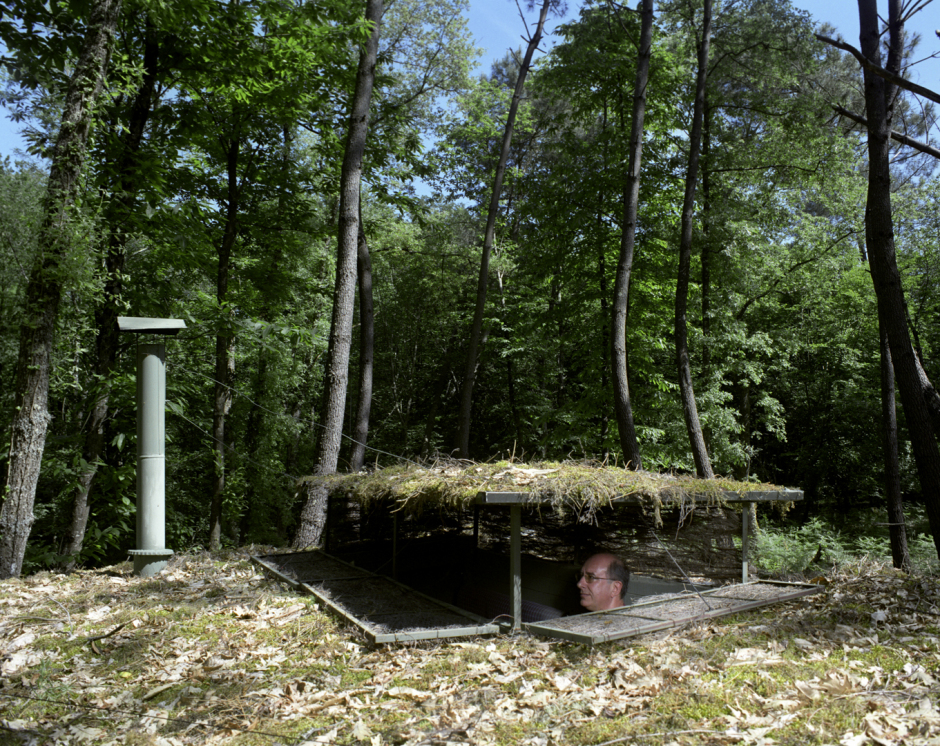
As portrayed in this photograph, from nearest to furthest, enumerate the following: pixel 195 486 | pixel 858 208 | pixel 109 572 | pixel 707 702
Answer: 1. pixel 707 702
2. pixel 109 572
3. pixel 858 208
4. pixel 195 486

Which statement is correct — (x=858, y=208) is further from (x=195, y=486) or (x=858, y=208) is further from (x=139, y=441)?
(x=195, y=486)

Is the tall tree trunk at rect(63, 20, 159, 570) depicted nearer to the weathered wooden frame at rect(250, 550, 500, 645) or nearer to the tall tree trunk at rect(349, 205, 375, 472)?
the weathered wooden frame at rect(250, 550, 500, 645)

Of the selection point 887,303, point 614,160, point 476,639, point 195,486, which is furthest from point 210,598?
point 195,486

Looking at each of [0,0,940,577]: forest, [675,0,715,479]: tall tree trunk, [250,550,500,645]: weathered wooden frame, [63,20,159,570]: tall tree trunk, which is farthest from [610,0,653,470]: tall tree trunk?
[63,20,159,570]: tall tree trunk

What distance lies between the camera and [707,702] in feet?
12.1

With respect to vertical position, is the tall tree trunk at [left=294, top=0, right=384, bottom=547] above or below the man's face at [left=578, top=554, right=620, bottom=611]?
above

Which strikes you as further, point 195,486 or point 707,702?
point 195,486

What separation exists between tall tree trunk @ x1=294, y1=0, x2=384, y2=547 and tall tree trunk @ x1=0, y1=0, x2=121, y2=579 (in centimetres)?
315

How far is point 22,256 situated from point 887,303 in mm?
12262

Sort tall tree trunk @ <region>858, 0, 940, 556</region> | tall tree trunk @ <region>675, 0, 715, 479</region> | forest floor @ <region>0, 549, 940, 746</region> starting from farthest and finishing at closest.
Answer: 1. tall tree trunk @ <region>675, 0, 715, 479</region>
2. tall tree trunk @ <region>858, 0, 940, 556</region>
3. forest floor @ <region>0, 549, 940, 746</region>

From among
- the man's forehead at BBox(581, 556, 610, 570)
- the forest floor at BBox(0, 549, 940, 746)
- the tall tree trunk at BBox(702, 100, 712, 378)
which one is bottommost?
the forest floor at BBox(0, 549, 940, 746)

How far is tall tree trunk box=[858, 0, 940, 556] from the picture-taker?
6137 mm

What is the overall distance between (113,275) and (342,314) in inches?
120

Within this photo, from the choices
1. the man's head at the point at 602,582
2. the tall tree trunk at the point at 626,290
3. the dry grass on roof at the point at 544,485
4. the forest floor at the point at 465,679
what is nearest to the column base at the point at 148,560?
the forest floor at the point at 465,679
